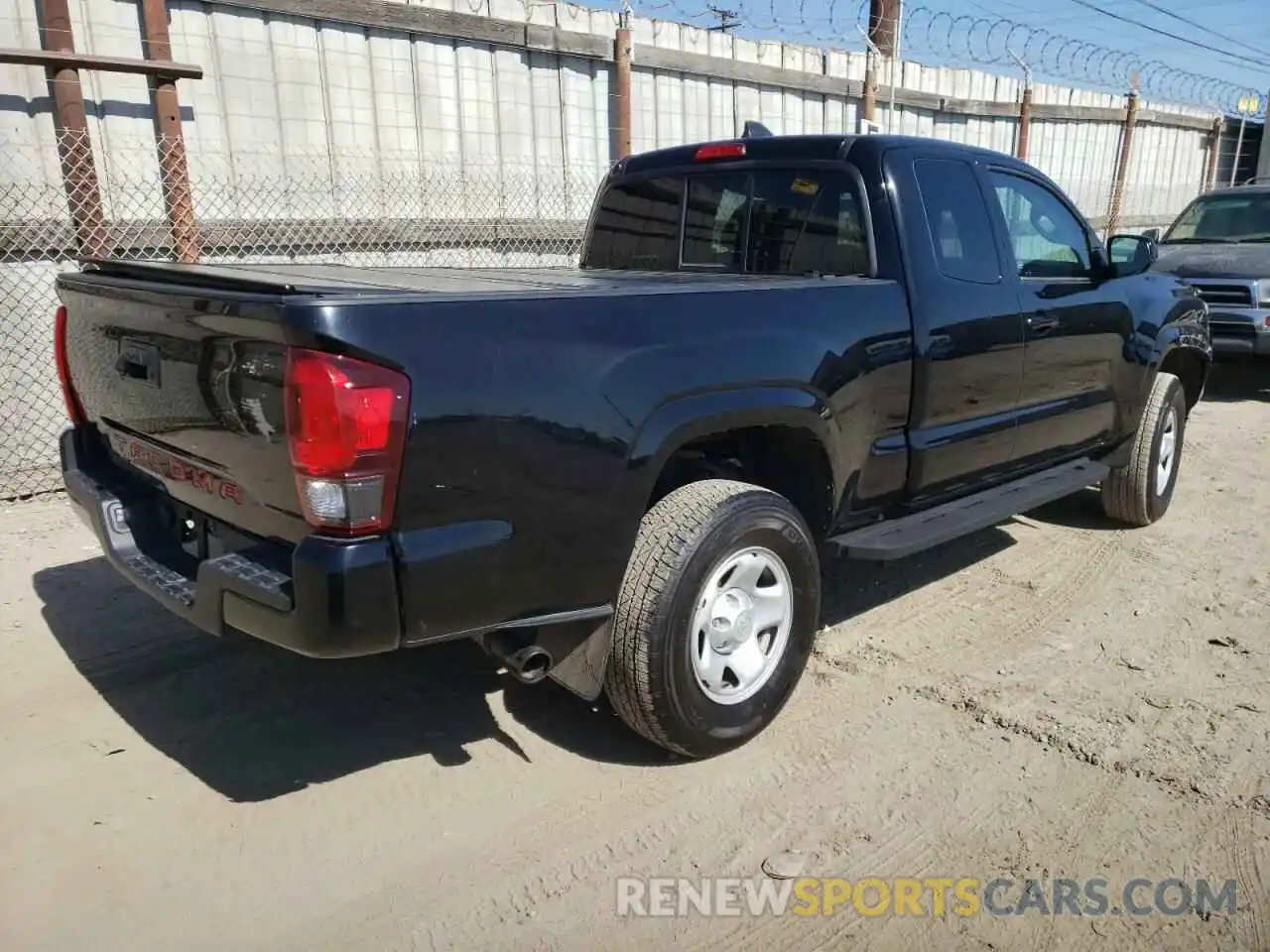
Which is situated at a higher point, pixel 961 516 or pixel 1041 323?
pixel 1041 323

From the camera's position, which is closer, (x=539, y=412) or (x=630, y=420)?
(x=539, y=412)

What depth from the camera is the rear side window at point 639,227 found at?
4539 millimetres

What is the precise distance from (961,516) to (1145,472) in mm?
2022

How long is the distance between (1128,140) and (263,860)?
16.0 metres

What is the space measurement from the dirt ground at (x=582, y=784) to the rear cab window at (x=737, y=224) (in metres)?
1.58

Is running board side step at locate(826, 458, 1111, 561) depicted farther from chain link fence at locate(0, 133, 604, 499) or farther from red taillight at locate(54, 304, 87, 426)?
chain link fence at locate(0, 133, 604, 499)

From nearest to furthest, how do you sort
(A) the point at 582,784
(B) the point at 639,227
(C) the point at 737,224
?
(A) the point at 582,784, (C) the point at 737,224, (B) the point at 639,227

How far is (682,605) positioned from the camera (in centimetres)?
292

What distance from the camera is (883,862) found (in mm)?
2730

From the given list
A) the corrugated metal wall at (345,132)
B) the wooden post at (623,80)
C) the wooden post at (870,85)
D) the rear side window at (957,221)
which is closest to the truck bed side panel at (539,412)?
the rear side window at (957,221)

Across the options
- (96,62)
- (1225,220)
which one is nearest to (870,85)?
(1225,220)

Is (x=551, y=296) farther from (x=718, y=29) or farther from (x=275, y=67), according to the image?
(x=718, y=29)

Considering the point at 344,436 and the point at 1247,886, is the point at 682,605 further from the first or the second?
the point at 1247,886

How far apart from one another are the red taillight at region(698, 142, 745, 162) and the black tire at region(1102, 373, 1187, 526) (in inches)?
110
